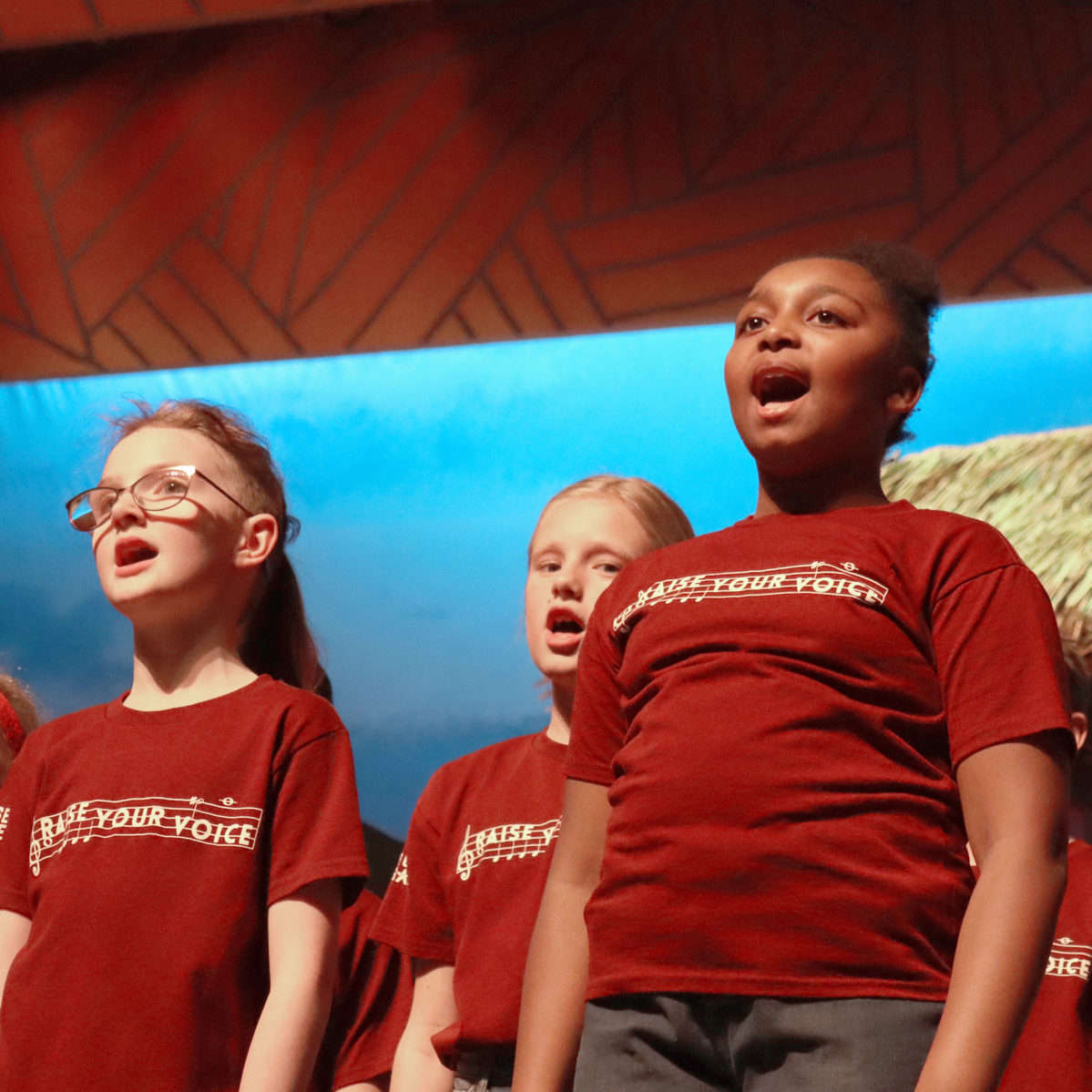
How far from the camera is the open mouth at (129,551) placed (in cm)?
177

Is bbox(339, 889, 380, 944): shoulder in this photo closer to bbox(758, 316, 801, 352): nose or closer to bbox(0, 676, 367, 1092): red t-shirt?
bbox(0, 676, 367, 1092): red t-shirt

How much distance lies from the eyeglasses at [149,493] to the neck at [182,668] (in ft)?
0.52

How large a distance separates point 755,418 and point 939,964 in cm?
56

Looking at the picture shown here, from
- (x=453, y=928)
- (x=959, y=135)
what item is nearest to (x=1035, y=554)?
(x=959, y=135)

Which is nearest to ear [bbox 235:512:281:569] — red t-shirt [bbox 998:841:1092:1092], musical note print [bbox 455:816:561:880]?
musical note print [bbox 455:816:561:880]

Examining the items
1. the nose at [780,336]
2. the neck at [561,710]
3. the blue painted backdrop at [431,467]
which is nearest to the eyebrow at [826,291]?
the nose at [780,336]

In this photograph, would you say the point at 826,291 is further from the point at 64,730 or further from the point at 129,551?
the point at 64,730

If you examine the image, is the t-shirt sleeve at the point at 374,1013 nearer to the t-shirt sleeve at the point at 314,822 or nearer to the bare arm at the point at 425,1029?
the bare arm at the point at 425,1029

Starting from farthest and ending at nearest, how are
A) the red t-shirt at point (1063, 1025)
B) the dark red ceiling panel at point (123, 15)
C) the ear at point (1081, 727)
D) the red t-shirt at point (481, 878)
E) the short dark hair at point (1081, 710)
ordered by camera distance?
the dark red ceiling panel at point (123, 15), the short dark hair at point (1081, 710), the ear at point (1081, 727), the red t-shirt at point (1063, 1025), the red t-shirt at point (481, 878)

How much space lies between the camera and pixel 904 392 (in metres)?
1.47

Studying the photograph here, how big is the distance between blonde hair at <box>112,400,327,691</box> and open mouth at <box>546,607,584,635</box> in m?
0.32

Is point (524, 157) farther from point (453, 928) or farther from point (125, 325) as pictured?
point (453, 928)

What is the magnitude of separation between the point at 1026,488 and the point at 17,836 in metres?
2.22

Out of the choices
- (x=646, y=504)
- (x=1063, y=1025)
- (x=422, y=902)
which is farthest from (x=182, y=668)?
(x=1063, y=1025)
